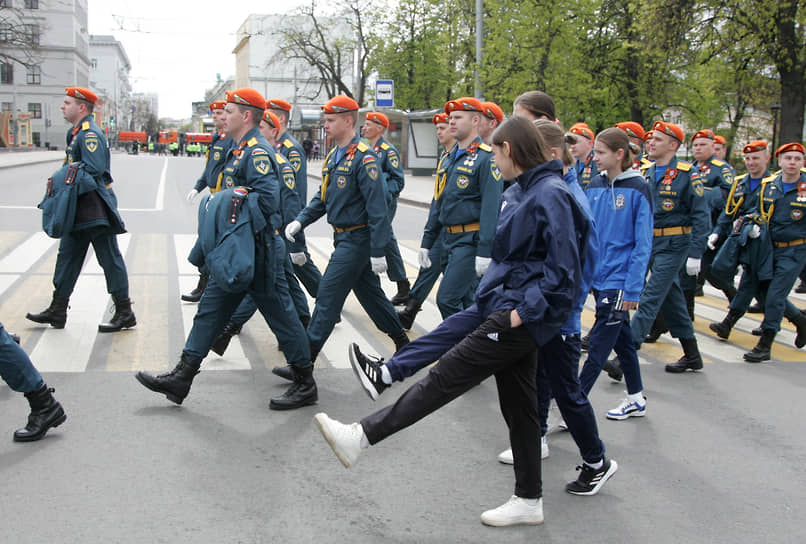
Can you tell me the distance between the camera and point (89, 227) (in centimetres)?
672

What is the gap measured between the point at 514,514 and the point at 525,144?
5.45 feet

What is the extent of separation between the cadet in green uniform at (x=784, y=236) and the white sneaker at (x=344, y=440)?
4663 mm

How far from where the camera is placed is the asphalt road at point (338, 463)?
3518 mm

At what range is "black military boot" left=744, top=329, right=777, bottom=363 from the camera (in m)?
6.83

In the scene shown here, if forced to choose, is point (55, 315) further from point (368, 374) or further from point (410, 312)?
point (368, 374)

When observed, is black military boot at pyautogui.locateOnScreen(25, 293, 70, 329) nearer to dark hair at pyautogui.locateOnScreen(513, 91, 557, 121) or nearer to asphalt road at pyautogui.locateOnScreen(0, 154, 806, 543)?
asphalt road at pyautogui.locateOnScreen(0, 154, 806, 543)

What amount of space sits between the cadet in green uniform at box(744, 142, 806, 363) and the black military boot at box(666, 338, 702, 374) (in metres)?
0.75

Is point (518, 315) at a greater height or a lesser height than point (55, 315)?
greater

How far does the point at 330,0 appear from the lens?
43.6 meters

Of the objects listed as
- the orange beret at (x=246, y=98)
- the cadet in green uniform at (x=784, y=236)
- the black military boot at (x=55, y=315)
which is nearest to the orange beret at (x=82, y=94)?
the black military boot at (x=55, y=315)

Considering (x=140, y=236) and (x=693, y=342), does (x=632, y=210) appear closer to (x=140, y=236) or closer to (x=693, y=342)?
(x=693, y=342)

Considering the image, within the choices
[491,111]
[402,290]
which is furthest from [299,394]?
[402,290]

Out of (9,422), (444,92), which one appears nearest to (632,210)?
(9,422)

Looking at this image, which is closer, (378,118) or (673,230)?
(673,230)
